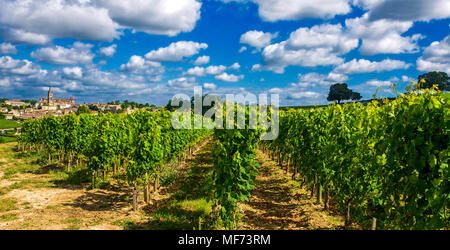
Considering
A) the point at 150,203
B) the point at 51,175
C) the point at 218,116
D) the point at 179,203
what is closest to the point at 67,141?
the point at 51,175

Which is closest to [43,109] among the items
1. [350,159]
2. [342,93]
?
[342,93]

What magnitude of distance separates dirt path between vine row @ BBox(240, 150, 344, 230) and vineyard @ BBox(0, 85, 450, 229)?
1.47 feet

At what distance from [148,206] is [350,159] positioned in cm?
770

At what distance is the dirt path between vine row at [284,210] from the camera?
26.1 feet

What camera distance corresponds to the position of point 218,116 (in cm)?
869

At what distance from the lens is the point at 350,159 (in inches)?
276

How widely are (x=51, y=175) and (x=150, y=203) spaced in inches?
392

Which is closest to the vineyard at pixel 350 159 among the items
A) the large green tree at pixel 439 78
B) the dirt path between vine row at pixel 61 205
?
the dirt path between vine row at pixel 61 205

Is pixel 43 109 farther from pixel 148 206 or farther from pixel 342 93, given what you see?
pixel 148 206

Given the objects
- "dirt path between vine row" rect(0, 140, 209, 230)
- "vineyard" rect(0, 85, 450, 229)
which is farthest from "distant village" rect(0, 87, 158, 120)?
"vineyard" rect(0, 85, 450, 229)

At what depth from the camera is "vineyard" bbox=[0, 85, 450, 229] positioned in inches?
141

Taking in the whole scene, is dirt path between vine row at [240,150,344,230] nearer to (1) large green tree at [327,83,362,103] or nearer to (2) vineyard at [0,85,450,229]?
(2) vineyard at [0,85,450,229]

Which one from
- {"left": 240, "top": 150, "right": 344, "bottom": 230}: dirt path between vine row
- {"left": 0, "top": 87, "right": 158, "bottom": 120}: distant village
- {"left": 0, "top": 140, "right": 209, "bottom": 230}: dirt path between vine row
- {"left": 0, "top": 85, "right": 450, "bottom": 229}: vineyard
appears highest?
{"left": 0, "top": 87, "right": 158, "bottom": 120}: distant village

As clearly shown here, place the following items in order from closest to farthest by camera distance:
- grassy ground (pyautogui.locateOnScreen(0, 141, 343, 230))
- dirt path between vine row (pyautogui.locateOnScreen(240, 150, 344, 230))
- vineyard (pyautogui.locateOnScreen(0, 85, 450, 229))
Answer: vineyard (pyautogui.locateOnScreen(0, 85, 450, 229)) < dirt path between vine row (pyautogui.locateOnScreen(240, 150, 344, 230)) < grassy ground (pyautogui.locateOnScreen(0, 141, 343, 230))
